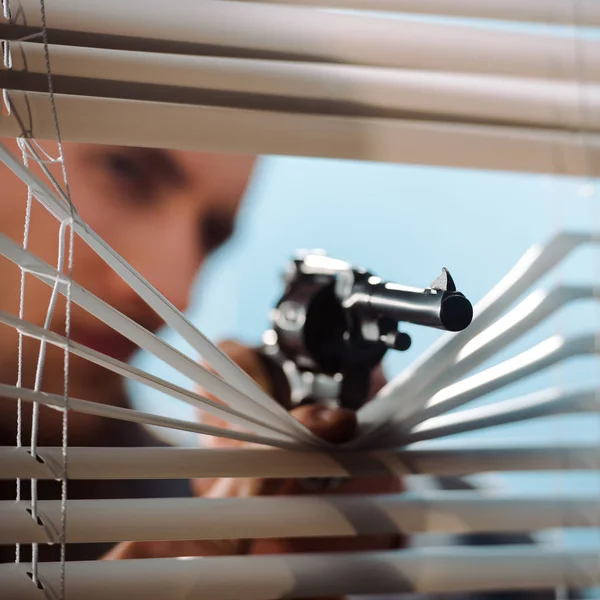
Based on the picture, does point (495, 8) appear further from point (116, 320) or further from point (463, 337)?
point (116, 320)

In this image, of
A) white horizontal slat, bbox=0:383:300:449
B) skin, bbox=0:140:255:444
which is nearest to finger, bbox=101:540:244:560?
skin, bbox=0:140:255:444

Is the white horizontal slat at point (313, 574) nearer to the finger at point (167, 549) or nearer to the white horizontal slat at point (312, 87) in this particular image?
the finger at point (167, 549)

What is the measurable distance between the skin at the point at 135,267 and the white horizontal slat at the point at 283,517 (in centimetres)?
6

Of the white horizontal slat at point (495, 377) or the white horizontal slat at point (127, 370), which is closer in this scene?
the white horizontal slat at point (127, 370)

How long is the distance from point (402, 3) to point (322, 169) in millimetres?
→ 197

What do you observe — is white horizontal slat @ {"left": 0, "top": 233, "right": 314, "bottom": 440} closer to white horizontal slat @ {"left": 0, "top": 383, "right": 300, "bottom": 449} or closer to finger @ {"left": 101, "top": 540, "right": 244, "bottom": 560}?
white horizontal slat @ {"left": 0, "top": 383, "right": 300, "bottom": 449}

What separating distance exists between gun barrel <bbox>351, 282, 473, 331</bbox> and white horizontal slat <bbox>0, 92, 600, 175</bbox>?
0.45 ft

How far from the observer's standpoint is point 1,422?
60 cm

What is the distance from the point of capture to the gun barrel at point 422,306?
411 millimetres

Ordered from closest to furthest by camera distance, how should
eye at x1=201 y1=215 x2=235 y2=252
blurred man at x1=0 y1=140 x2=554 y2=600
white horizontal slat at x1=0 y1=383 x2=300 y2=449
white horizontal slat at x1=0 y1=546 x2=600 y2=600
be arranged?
1. white horizontal slat at x1=0 y1=383 x2=300 y2=449
2. white horizontal slat at x1=0 y1=546 x2=600 y2=600
3. blurred man at x1=0 y1=140 x2=554 y2=600
4. eye at x1=201 y1=215 x2=235 y2=252

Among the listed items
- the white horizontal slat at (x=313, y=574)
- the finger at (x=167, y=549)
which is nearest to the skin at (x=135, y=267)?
the finger at (x=167, y=549)

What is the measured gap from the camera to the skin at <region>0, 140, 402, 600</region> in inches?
24.2

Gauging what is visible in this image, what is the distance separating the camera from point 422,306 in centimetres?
43

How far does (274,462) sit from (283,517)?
42 millimetres
